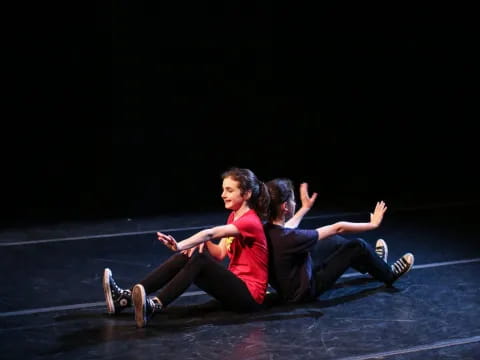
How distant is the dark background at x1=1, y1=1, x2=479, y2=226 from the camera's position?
7.20m

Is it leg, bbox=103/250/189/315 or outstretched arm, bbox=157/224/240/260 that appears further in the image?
leg, bbox=103/250/189/315

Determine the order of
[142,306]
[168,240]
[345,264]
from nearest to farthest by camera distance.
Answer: [168,240] < [142,306] < [345,264]

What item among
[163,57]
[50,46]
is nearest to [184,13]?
[163,57]

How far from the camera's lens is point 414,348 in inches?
138

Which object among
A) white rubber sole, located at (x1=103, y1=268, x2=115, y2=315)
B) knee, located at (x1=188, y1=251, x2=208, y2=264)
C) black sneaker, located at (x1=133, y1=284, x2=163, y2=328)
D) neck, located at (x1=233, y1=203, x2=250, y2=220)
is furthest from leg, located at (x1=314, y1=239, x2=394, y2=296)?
white rubber sole, located at (x1=103, y1=268, x2=115, y2=315)

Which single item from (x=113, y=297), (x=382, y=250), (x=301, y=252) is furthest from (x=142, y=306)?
(x=382, y=250)

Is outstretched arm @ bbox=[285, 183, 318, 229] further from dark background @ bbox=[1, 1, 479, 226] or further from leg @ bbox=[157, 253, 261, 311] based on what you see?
dark background @ bbox=[1, 1, 479, 226]

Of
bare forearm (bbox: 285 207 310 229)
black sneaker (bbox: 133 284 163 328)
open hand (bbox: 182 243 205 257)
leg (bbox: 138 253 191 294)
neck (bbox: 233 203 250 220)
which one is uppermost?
neck (bbox: 233 203 250 220)

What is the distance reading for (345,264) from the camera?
420 centimetres

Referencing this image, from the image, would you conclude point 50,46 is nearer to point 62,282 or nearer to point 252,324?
point 62,282

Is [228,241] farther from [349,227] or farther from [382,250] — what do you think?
[382,250]

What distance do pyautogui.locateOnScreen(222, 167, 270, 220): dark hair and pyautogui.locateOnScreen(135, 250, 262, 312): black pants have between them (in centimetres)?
33

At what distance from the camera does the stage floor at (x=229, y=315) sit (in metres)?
3.48

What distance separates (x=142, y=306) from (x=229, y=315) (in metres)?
0.45
